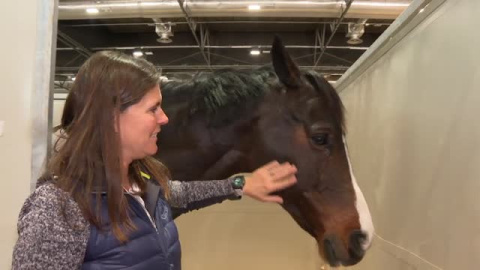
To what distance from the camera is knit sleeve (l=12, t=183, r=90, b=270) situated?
2.15 ft

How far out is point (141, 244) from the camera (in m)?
0.77

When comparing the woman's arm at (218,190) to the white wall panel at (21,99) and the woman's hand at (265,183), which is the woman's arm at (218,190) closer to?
the woman's hand at (265,183)

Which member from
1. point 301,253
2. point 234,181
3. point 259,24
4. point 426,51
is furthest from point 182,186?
point 259,24

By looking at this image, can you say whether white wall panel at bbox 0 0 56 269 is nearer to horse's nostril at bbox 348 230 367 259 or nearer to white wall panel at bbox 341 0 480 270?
horse's nostril at bbox 348 230 367 259

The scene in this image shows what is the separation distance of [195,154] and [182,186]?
1.27 feet

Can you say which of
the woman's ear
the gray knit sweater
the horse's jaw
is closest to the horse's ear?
the horse's jaw

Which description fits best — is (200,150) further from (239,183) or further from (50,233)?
(50,233)

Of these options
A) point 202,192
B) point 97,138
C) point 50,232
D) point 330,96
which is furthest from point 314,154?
point 50,232

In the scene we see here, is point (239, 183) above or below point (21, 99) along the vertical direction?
below

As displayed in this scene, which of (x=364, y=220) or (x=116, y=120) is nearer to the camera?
(x=116, y=120)

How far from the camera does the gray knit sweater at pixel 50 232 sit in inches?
25.8

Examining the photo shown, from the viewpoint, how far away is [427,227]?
1.29 metres

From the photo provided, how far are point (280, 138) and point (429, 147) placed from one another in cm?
45

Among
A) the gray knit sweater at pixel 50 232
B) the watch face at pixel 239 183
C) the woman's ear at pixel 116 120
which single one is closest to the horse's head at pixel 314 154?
the watch face at pixel 239 183
